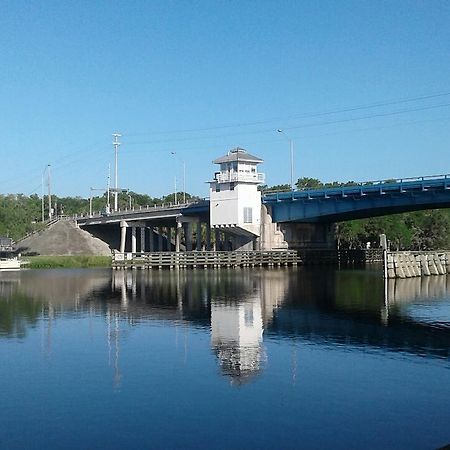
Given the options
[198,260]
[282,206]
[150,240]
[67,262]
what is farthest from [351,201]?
[150,240]

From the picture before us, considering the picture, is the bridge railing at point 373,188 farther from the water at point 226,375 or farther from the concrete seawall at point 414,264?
the water at point 226,375

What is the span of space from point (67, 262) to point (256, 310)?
239 feet

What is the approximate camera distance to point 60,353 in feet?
87.2

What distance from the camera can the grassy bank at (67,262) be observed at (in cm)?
10506

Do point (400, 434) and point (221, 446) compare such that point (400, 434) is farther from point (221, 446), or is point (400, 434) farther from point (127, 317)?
point (127, 317)

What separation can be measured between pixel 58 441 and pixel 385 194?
7264 centimetres

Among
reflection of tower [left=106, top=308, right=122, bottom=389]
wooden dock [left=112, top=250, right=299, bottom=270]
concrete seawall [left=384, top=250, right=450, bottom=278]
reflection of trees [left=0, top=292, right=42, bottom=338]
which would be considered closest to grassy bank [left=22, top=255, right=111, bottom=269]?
wooden dock [left=112, top=250, right=299, bottom=270]

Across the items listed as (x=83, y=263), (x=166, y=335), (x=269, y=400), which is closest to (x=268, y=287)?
(x=166, y=335)

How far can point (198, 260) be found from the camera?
93438 mm

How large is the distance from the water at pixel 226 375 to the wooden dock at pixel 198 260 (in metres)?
49.4

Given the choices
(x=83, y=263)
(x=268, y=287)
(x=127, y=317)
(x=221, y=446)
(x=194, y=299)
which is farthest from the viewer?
(x=83, y=263)

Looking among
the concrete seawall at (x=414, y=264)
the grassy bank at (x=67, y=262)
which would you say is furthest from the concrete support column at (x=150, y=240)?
the concrete seawall at (x=414, y=264)

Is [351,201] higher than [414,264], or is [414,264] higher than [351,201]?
[351,201]

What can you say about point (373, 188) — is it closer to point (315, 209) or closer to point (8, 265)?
point (315, 209)
